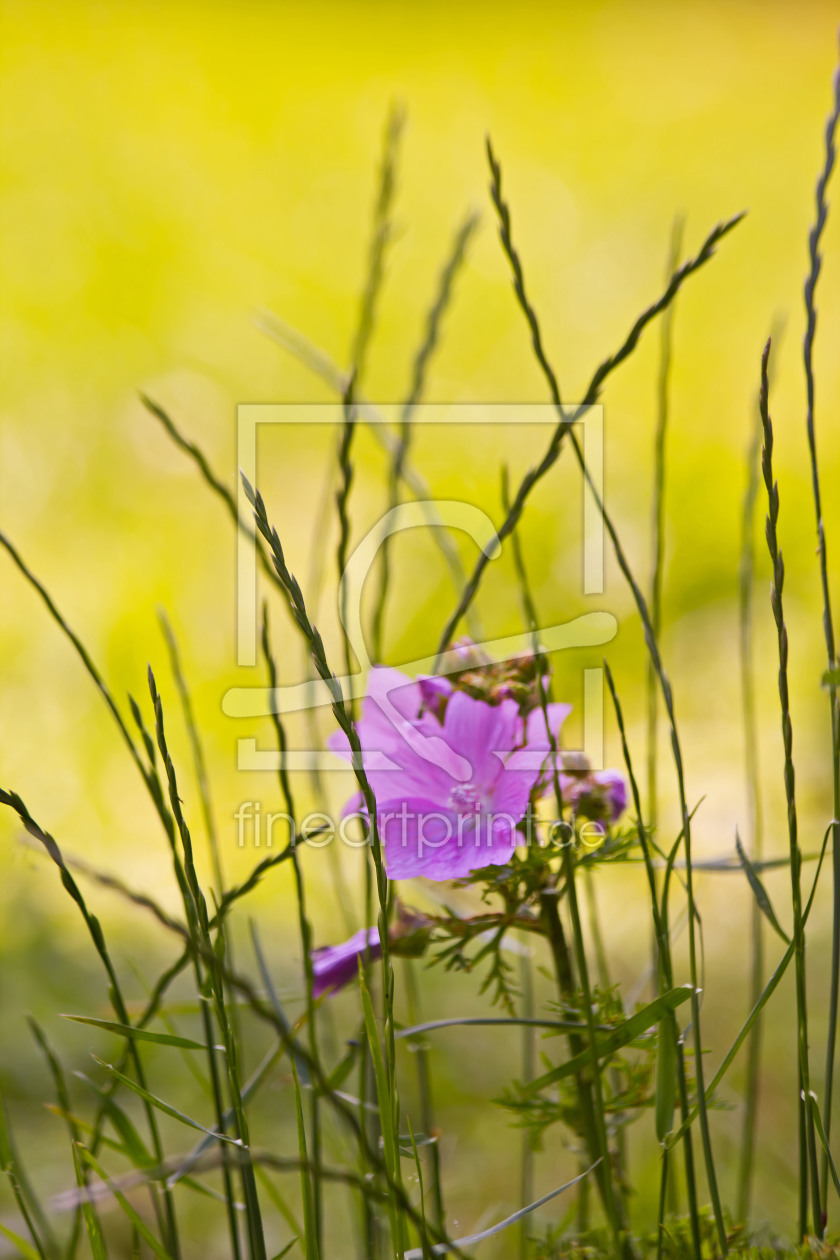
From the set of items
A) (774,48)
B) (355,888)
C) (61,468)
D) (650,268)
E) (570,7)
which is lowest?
(355,888)

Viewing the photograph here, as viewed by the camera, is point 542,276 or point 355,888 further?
point 542,276

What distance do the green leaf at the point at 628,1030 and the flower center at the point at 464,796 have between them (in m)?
0.11

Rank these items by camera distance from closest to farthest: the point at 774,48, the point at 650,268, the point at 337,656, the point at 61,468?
the point at 337,656 → the point at 61,468 → the point at 650,268 → the point at 774,48

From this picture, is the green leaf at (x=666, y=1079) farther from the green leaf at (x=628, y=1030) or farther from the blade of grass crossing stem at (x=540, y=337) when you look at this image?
the blade of grass crossing stem at (x=540, y=337)

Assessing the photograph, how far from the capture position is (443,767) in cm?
49

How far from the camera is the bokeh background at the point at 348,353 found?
155 centimetres

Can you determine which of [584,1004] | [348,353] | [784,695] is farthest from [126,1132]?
[348,353]

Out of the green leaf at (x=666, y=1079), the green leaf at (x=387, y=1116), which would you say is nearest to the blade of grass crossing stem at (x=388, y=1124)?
the green leaf at (x=387, y=1116)

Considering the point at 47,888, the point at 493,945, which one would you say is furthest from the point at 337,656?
the point at 493,945

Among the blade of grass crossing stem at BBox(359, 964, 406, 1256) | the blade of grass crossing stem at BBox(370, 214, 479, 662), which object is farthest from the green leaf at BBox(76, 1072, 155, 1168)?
the blade of grass crossing stem at BBox(370, 214, 479, 662)

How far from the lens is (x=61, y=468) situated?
2.09 metres

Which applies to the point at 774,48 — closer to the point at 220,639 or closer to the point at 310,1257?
the point at 220,639

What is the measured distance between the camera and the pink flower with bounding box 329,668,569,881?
0.45 m

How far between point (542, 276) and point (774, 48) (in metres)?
0.96
